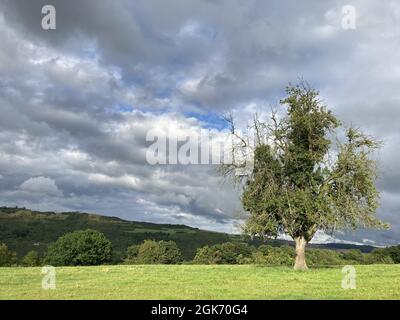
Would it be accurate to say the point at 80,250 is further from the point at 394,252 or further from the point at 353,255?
the point at 394,252

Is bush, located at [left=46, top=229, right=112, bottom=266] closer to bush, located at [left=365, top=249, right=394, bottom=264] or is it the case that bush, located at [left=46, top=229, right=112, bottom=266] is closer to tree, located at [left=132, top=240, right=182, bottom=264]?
tree, located at [left=132, top=240, right=182, bottom=264]

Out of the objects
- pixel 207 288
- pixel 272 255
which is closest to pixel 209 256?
pixel 272 255

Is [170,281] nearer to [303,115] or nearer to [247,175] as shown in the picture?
[247,175]

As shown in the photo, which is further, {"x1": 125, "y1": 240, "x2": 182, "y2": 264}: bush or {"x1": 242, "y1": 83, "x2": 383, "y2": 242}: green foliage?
{"x1": 125, "y1": 240, "x2": 182, "y2": 264}: bush

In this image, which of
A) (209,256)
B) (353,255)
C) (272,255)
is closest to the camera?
(272,255)

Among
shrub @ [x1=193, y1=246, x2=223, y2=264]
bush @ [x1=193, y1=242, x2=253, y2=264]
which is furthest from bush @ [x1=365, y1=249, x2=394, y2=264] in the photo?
shrub @ [x1=193, y1=246, x2=223, y2=264]

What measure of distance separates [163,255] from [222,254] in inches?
721

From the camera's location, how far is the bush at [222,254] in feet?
418

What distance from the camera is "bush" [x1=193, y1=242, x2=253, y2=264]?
12744 cm

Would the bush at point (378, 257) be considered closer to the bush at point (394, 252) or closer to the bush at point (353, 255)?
the bush at point (394, 252)

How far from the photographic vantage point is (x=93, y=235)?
107 meters

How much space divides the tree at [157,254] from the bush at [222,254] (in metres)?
8.75

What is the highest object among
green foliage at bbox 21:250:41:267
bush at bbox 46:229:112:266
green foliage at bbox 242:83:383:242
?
green foliage at bbox 242:83:383:242

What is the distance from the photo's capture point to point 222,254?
132m
